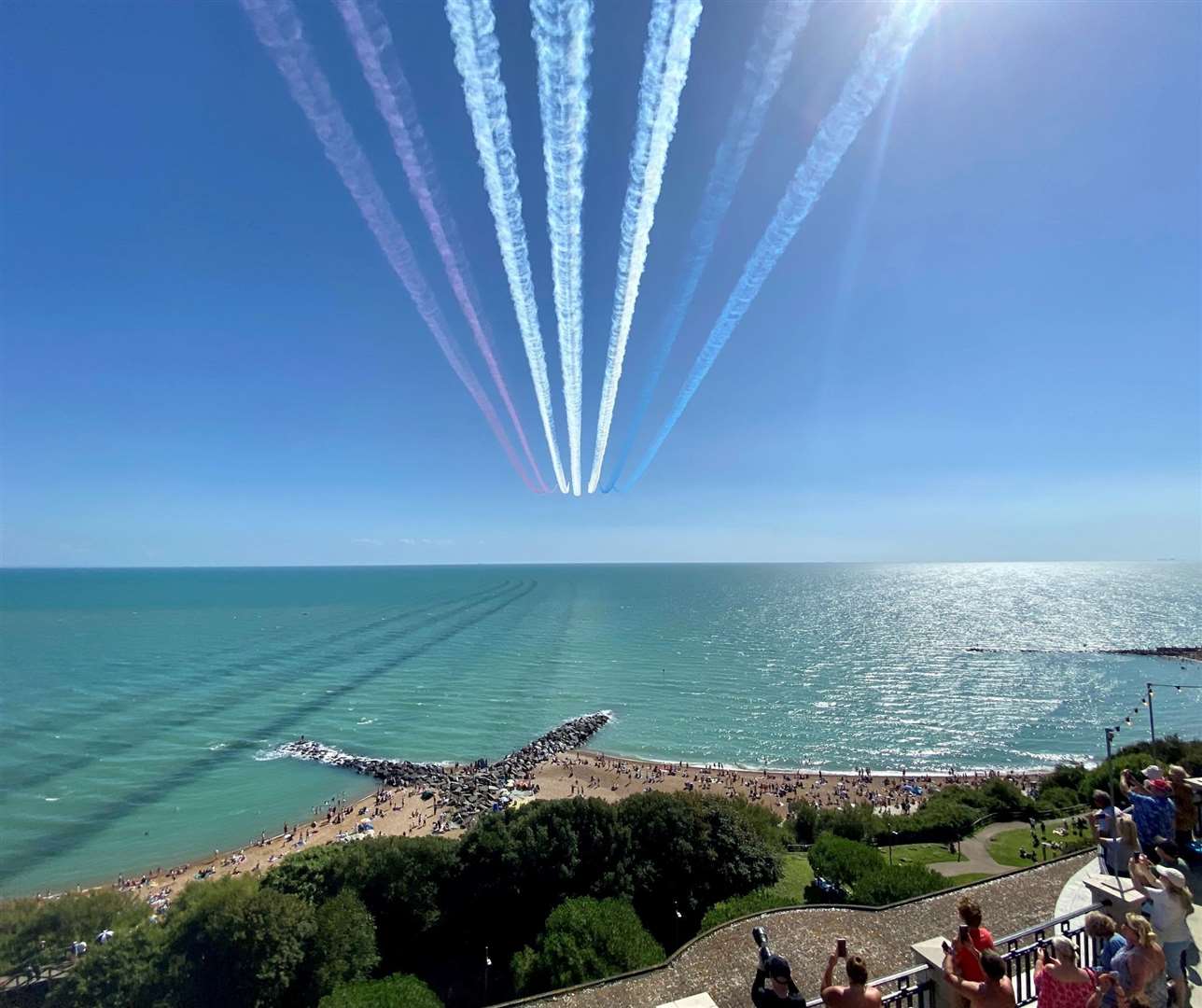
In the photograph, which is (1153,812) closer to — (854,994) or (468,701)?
(854,994)

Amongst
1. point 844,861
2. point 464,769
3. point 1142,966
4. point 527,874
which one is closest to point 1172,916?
point 1142,966

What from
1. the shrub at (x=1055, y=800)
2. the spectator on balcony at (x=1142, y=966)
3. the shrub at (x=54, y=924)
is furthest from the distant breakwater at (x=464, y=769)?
the spectator on balcony at (x=1142, y=966)

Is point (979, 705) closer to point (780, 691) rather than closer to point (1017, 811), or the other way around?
point (780, 691)

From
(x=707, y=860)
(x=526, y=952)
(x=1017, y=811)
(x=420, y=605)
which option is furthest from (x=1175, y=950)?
(x=420, y=605)

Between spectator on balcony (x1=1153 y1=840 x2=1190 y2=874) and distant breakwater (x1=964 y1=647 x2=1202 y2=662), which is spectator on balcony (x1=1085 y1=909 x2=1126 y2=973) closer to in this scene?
spectator on balcony (x1=1153 y1=840 x2=1190 y2=874)

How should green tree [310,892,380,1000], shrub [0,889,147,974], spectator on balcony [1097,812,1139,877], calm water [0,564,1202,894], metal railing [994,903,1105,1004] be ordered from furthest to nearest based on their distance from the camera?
calm water [0,564,1202,894], shrub [0,889,147,974], green tree [310,892,380,1000], spectator on balcony [1097,812,1139,877], metal railing [994,903,1105,1004]

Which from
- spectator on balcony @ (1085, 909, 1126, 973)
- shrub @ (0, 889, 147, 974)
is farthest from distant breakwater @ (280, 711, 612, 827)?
spectator on balcony @ (1085, 909, 1126, 973)

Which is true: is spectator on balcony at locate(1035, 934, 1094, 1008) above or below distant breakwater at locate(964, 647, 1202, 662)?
above
